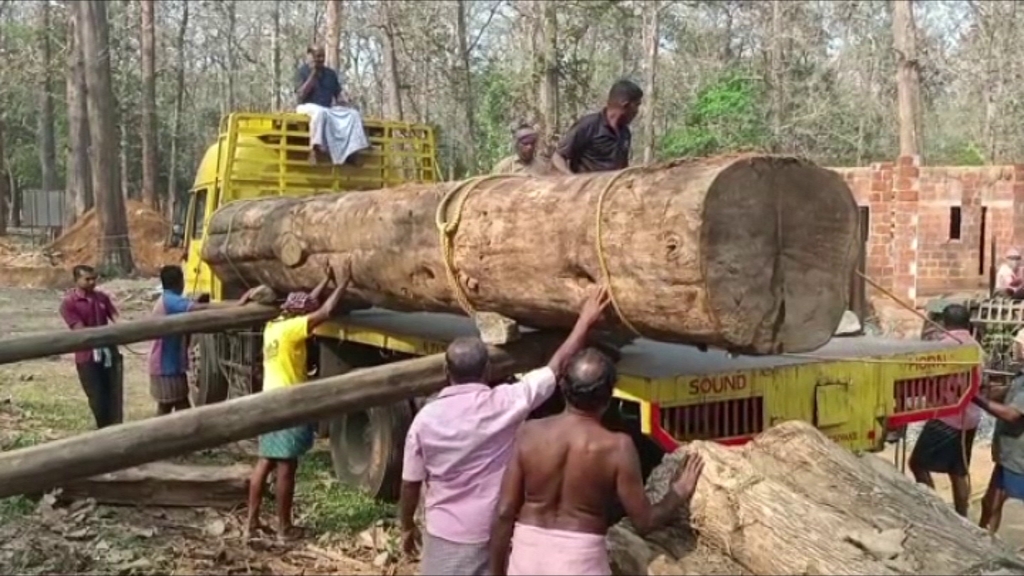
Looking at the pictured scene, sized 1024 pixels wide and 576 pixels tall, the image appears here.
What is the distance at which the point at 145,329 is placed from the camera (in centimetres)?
714

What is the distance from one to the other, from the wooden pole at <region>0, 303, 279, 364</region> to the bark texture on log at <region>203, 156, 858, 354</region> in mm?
2154

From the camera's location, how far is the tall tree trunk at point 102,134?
73.2 ft

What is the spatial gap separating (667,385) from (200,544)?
100 inches

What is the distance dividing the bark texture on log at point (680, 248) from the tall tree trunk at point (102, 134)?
18618 mm

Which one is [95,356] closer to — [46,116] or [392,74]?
[392,74]

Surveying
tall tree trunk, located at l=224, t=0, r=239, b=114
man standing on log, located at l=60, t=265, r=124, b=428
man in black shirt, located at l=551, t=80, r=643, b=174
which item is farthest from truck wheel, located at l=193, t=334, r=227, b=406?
tall tree trunk, located at l=224, t=0, r=239, b=114

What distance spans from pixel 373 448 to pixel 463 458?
294 cm

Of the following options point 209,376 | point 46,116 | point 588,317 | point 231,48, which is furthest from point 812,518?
point 231,48

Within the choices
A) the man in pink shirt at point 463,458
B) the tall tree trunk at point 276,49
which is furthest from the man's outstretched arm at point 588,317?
the tall tree trunk at point 276,49

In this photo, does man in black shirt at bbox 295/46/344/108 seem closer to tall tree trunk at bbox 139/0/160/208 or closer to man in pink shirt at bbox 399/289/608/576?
man in pink shirt at bbox 399/289/608/576

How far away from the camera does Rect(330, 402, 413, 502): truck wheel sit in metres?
6.65

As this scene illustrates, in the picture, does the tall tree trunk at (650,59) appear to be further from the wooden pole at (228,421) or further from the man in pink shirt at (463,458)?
the man in pink shirt at (463,458)

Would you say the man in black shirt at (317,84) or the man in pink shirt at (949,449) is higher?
the man in black shirt at (317,84)

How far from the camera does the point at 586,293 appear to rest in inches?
184
